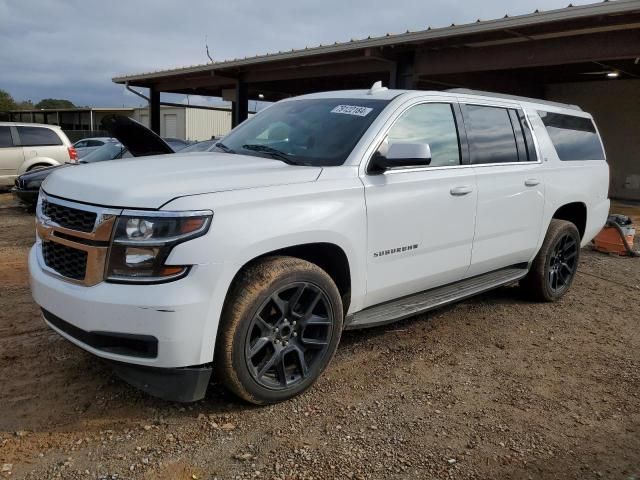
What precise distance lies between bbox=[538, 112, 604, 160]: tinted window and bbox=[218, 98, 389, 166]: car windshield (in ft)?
7.41

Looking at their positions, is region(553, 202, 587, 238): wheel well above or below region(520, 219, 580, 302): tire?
above

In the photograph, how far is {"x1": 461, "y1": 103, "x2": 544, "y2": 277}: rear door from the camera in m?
4.30

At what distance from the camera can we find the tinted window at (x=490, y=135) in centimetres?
431

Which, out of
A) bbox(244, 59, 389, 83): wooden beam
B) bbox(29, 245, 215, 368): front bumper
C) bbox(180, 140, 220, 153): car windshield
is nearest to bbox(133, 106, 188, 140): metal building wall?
bbox(244, 59, 389, 83): wooden beam

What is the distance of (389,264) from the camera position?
3.61m

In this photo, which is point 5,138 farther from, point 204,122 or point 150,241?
point 204,122

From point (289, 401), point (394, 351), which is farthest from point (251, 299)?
point (394, 351)

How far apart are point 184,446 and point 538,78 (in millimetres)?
16869

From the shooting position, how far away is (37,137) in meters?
13.5

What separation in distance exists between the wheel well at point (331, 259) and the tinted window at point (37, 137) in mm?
12384

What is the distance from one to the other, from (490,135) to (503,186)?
441 mm

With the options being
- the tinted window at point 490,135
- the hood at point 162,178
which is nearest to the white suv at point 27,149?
the hood at point 162,178

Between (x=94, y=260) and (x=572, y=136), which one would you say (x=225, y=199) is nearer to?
(x=94, y=260)

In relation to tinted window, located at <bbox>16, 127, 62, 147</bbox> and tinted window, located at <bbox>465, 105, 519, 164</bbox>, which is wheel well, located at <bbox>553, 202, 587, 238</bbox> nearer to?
tinted window, located at <bbox>465, 105, 519, 164</bbox>
